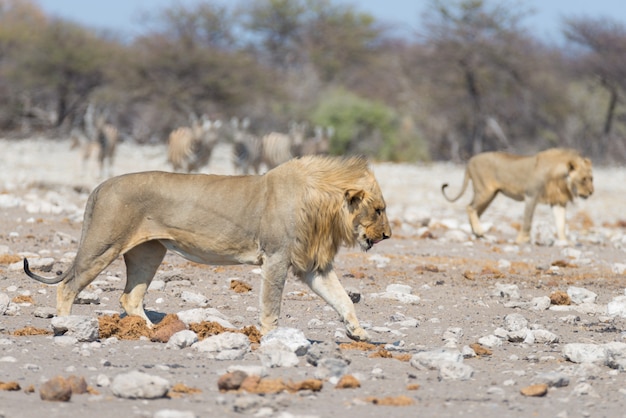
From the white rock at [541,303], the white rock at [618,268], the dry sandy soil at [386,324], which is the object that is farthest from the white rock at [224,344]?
the white rock at [618,268]

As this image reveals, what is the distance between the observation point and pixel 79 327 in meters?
6.88

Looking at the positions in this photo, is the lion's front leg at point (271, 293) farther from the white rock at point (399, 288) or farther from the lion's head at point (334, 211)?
the white rock at point (399, 288)

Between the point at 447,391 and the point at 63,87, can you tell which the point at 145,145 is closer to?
the point at 63,87

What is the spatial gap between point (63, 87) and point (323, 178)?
120 feet

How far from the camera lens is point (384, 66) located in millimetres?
49719

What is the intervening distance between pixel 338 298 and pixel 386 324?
114 centimetres

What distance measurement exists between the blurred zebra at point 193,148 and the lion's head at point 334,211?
18630mm

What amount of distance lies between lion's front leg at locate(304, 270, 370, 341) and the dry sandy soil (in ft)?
0.57

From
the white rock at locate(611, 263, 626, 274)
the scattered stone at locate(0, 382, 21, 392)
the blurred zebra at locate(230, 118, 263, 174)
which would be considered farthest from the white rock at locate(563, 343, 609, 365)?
the blurred zebra at locate(230, 118, 263, 174)

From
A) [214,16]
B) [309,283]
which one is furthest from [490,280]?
[214,16]

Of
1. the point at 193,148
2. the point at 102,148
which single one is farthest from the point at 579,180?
the point at 102,148

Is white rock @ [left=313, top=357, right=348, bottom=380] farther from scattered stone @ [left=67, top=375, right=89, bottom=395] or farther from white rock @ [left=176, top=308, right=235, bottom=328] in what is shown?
white rock @ [left=176, top=308, right=235, bottom=328]

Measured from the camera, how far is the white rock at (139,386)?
5.37 m

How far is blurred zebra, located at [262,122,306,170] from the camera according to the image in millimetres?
27562
